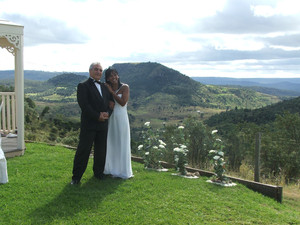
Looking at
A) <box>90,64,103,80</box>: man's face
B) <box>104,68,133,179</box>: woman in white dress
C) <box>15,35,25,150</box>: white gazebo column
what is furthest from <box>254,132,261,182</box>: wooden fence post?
<box>15,35,25,150</box>: white gazebo column

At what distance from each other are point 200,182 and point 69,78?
113725 millimetres

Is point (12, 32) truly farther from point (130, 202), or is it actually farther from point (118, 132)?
point (130, 202)

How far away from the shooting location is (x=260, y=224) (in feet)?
12.8

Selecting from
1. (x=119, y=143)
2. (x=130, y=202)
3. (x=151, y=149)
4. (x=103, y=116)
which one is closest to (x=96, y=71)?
(x=103, y=116)

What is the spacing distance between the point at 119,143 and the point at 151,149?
128 cm

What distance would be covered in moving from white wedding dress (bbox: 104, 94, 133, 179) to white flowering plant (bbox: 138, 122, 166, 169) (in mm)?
1003

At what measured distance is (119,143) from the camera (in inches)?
222

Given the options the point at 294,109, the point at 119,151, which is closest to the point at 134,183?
the point at 119,151

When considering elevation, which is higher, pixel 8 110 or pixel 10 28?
pixel 10 28

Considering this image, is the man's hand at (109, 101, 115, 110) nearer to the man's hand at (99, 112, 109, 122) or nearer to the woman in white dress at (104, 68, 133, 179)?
the woman in white dress at (104, 68, 133, 179)

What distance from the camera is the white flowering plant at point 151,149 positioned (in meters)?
6.67

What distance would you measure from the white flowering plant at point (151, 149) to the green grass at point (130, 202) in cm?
62

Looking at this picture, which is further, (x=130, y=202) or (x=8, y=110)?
(x=8, y=110)

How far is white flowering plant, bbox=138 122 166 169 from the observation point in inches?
263
